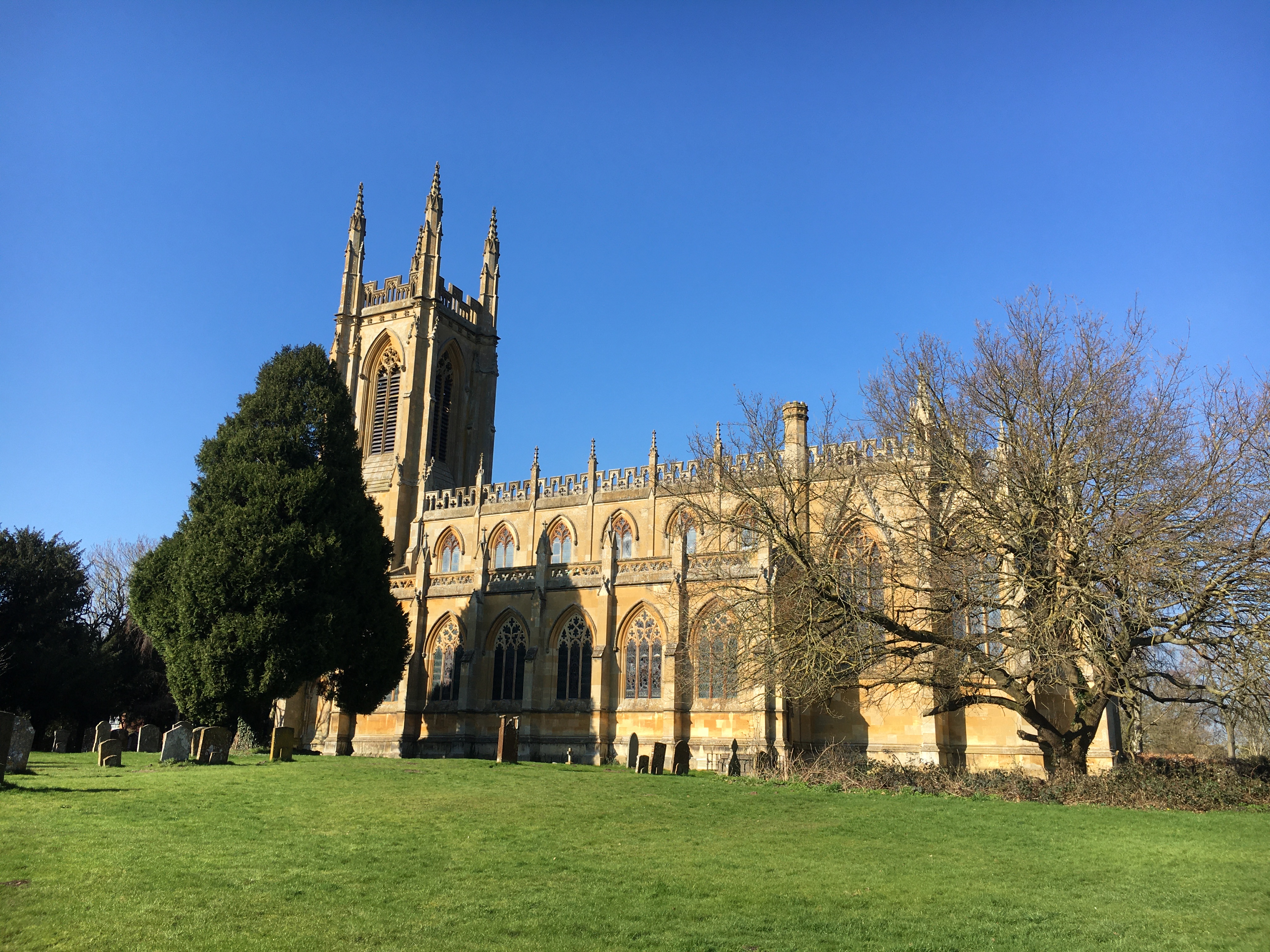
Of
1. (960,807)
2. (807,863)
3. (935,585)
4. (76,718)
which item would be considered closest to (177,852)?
(807,863)

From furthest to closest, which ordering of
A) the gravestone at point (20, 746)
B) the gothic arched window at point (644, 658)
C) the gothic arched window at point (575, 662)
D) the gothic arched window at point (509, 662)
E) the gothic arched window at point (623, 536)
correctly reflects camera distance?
the gothic arched window at point (623, 536)
the gothic arched window at point (509, 662)
the gothic arched window at point (575, 662)
the gothic arched window at point (644, 658)
the gravestone at point (20, 746)

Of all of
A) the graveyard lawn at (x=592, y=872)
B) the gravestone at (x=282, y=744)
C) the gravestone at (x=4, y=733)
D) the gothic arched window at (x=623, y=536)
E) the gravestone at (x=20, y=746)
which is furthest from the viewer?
the gothic arched window at (x=623, y=536)

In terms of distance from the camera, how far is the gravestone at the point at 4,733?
14617 mm

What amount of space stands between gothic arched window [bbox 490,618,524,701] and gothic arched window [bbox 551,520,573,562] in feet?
21.5

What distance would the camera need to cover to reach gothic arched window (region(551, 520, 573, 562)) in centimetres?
4016

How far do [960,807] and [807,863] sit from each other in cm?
679

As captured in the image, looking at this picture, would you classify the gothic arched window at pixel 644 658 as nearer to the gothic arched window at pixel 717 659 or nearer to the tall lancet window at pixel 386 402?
the gothic arched window at pixel 717 659

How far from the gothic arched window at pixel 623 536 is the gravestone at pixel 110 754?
21142mm

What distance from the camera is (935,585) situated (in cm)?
2094

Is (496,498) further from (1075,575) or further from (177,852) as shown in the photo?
(177,852)

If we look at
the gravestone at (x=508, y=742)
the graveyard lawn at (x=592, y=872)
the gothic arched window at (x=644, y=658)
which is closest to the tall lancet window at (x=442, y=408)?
the gothic arched window at (x=644, y=658)

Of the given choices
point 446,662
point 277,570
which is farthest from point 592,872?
point 446,662

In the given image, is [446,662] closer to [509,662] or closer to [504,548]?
[509,662]

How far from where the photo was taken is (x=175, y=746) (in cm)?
2089
